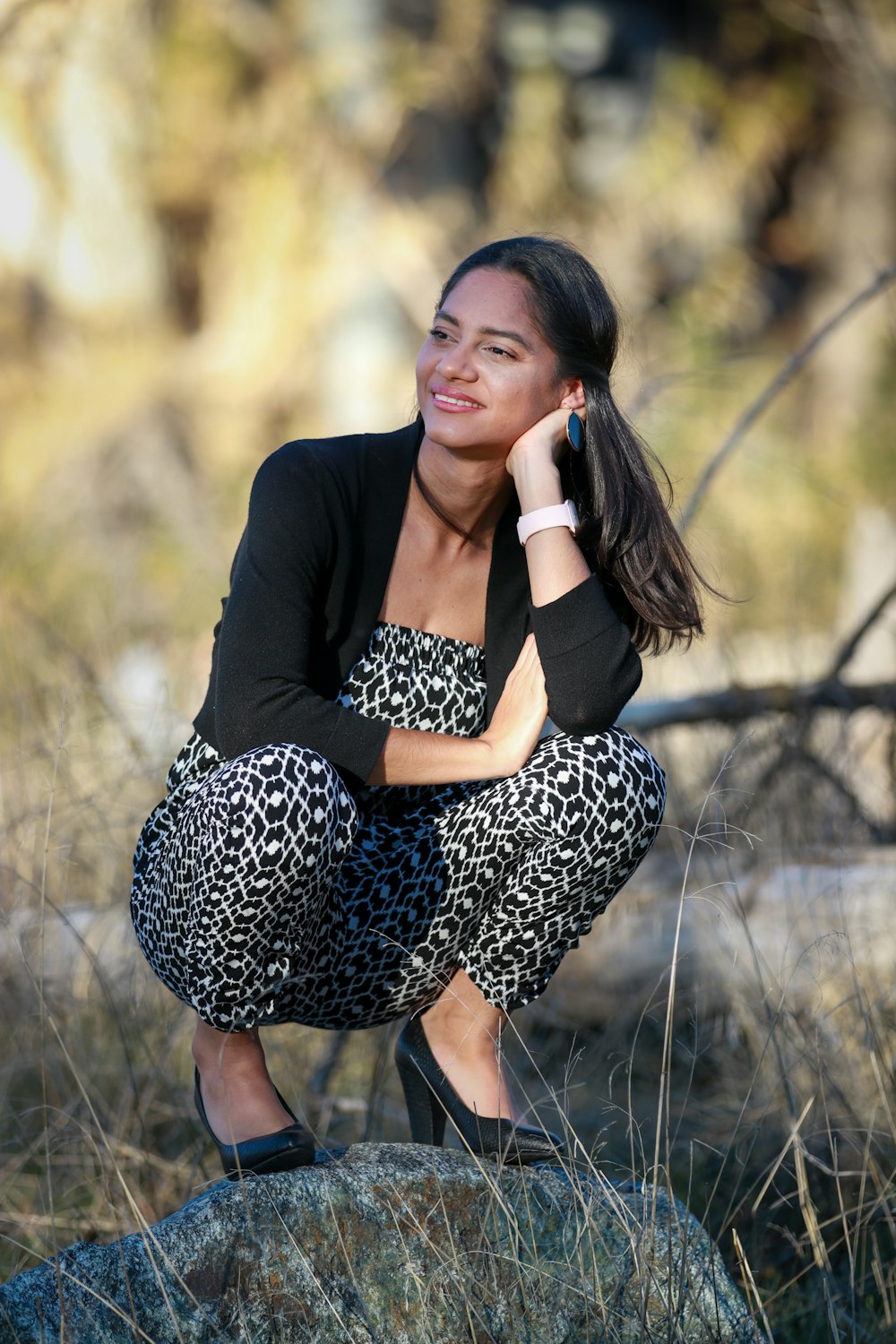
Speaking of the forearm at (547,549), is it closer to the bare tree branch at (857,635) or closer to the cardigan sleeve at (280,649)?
the cardigan sleeve at (280,649)

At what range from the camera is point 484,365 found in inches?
87.9

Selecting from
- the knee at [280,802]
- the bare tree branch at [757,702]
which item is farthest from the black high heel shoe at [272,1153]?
the bare tree branch at [757,702]

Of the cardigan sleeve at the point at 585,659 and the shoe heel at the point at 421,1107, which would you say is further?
the shoe heel at the point at 421,1107

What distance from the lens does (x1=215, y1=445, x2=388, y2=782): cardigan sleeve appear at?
6.75 feet

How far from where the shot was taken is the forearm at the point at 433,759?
211 cm

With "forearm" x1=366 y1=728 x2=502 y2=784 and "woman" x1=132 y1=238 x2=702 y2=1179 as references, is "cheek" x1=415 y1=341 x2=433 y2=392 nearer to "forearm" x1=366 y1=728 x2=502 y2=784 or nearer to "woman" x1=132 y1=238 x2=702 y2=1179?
"woman" x1=132 y1=238 x2=702 y2=1179

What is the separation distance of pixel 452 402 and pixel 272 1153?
1.16 meters

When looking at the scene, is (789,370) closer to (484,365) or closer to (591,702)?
(484,365)

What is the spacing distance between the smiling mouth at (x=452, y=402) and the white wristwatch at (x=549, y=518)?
0.62 ft

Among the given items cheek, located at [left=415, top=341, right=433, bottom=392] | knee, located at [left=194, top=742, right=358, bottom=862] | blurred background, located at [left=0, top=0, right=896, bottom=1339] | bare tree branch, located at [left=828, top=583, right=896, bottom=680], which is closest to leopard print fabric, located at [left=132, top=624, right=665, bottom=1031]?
knee, located at [left=194, top=742, right=358, bottom=862]

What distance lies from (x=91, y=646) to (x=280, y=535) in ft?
10.1

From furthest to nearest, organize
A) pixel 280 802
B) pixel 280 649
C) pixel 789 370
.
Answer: pixel 789 370
pixel 280 649
pixel 280 802

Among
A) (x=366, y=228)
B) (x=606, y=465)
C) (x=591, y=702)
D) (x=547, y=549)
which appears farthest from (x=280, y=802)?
(x=366, y=228)

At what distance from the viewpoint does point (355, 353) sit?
10.7 m
